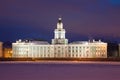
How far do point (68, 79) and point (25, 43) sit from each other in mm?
96679

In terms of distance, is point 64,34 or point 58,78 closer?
point 58,78

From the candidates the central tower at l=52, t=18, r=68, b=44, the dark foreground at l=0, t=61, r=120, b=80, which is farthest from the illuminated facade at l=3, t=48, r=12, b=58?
the dark foreground at l=0, t=61, r=120, b=80

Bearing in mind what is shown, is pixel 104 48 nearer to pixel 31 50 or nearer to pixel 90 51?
pixel 90 51

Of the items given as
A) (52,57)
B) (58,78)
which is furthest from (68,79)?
(52,57)

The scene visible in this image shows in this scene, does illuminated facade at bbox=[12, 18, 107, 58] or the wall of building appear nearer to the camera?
the wall of building

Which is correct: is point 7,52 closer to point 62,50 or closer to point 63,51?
point 62,50

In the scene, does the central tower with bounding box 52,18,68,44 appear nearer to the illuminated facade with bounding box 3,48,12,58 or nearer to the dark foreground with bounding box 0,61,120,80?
the illuminated facade with bounding box 3,48,12,58

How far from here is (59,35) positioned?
16438 centimetres

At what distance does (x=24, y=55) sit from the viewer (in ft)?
511

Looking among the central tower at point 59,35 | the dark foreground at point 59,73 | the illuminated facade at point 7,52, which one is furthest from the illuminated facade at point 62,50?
the dark foreground at point 59,73

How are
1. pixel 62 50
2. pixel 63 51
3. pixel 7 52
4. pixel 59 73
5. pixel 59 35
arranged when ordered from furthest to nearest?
pixel 7 52, pixel 59 35, pixel 62 50, pixel 63 51, pixel 59 73

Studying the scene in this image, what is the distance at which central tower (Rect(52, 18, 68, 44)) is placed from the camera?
160 metres

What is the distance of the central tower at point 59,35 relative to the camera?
525ft

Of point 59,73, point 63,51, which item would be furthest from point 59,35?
point 59,73
